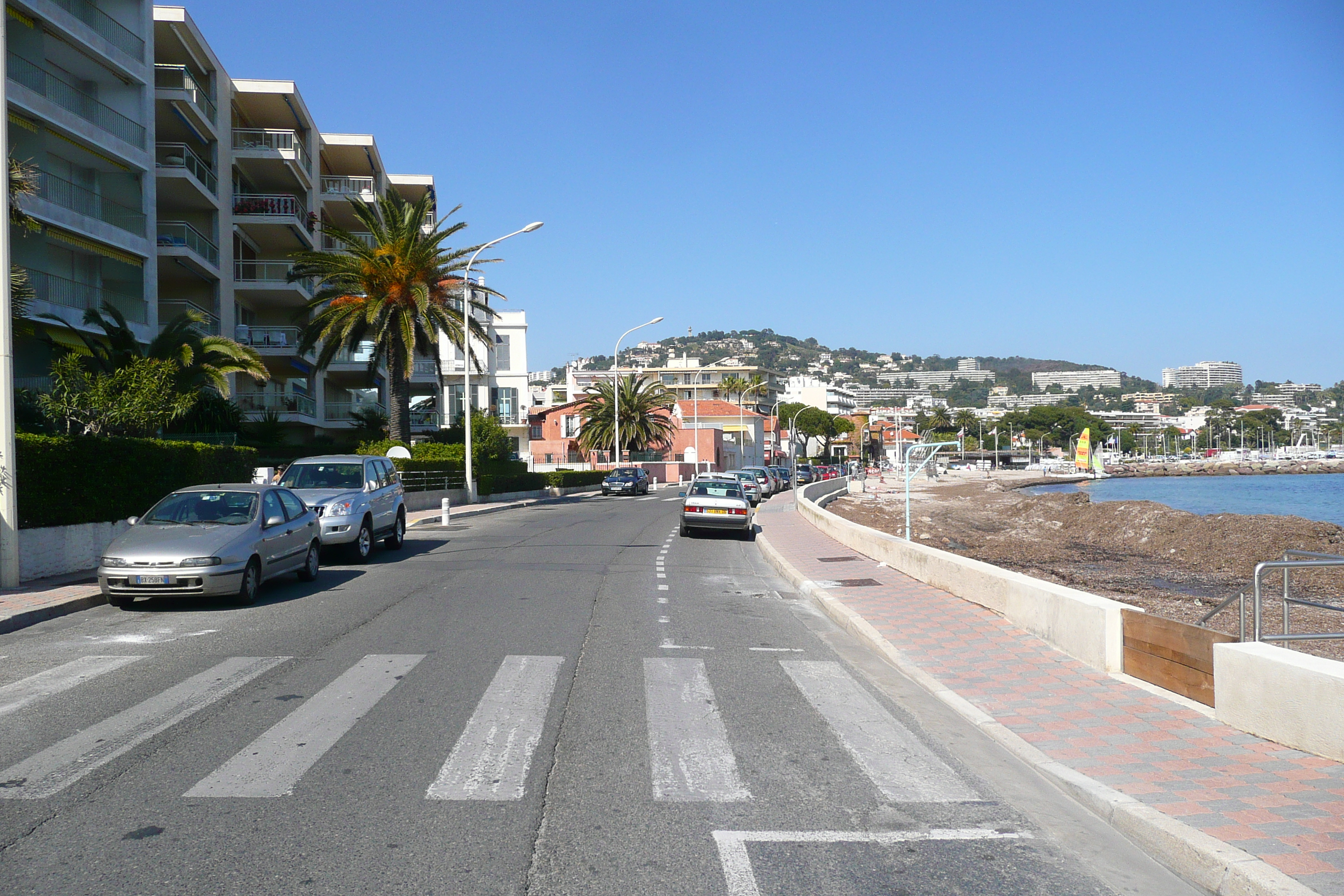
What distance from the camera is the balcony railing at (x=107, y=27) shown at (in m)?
31.6

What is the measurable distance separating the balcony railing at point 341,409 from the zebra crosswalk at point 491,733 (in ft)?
142

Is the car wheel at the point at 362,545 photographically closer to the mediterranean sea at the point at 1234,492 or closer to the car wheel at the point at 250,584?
the car wheel at the point at 250,584

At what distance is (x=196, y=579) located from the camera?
40.4ft

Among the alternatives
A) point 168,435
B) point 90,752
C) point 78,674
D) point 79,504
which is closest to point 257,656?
point 78,674

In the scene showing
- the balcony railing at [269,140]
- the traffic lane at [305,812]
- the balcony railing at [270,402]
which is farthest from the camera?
the balcony railing at [269,140]

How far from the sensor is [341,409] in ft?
171

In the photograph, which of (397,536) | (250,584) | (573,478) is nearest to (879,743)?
(250,584)

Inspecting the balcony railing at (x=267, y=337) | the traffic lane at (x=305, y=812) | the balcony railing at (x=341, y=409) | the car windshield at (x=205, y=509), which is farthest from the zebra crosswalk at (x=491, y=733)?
the balcony railing at (x=341, y=409)

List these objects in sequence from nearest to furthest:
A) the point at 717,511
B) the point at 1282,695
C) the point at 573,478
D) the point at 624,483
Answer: the point at 1282,695
the point at 717,511
the point at 624,483
the point at 573,478

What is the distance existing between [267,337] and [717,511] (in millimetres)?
27113

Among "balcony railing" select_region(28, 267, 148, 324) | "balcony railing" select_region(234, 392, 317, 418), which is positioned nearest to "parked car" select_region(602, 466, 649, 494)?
"balcony railing" select_region(234, 392, 317, 418)

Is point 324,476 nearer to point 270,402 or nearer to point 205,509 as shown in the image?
point 205,509

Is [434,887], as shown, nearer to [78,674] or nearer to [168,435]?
[78,674]

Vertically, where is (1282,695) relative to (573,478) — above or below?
above
